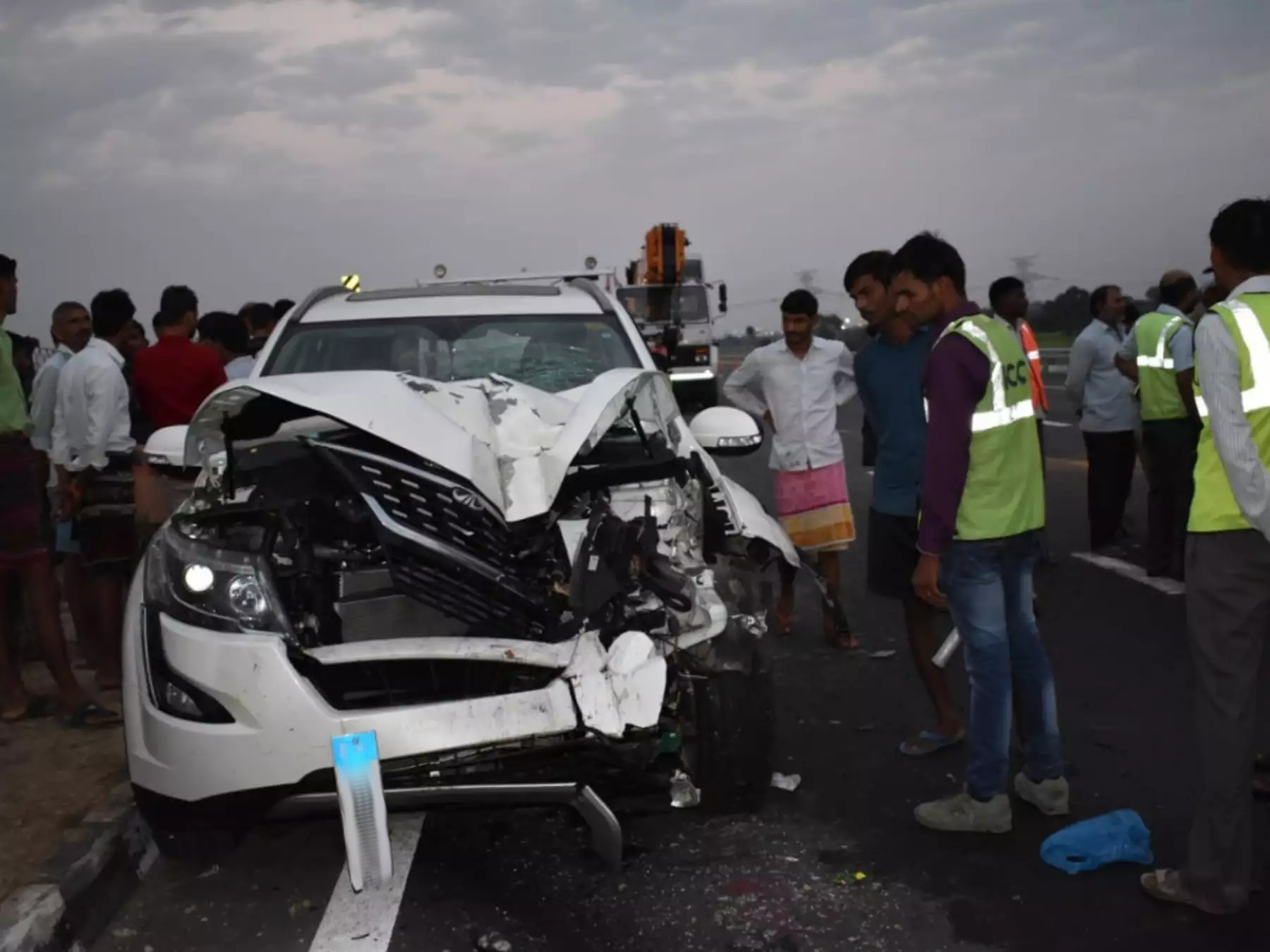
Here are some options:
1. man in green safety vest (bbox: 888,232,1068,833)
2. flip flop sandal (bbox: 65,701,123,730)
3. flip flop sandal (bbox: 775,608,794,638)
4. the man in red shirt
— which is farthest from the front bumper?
flip flop sandal (bbox: 775,608,794,638)

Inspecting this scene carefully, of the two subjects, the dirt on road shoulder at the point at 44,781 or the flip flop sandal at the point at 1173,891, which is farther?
the dirt on road shoulder at the point at 44,781

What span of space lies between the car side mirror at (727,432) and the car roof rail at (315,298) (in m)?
1.92

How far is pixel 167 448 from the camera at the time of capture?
482 centimetres

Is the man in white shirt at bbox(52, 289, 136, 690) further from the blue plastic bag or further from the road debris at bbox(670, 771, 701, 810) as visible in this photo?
the blue plastic bag

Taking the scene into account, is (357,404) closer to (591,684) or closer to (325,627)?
(325,627)

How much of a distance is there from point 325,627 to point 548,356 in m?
2.02

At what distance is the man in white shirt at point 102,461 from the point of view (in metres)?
5.58

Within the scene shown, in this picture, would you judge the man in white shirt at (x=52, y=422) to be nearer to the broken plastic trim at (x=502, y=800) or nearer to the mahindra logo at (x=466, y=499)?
the mahindra logo at (x=466, y=499)

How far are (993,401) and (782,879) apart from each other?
1618 millimetres

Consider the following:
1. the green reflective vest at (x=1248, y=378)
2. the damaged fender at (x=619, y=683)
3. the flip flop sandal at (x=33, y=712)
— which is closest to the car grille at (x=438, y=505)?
the damaged fender at (x=619, y=683)

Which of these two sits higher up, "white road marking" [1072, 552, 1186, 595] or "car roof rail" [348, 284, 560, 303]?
"car roof rail" [348, 284, 560, 303]

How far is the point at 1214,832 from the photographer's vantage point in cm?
341

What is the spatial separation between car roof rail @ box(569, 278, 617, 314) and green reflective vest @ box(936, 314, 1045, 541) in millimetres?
2284

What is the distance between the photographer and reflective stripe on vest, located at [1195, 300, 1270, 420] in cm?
322
